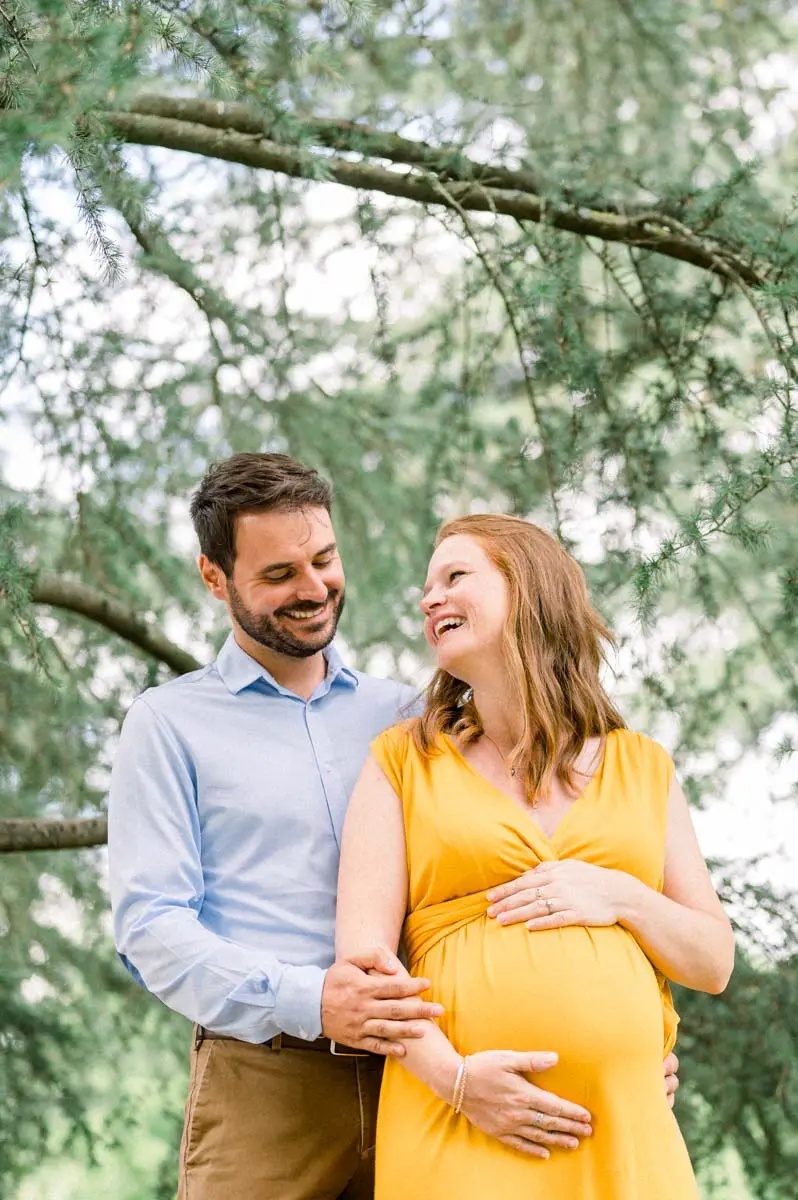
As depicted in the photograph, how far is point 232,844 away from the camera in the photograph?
2.20 meters

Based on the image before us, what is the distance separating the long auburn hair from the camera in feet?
7.03

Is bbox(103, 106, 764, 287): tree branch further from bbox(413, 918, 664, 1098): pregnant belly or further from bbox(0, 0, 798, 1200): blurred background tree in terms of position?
bbox(413, 918, 664, 1098): pregnant belly

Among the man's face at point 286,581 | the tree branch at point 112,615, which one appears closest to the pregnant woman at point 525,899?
the man's face at point 286,581

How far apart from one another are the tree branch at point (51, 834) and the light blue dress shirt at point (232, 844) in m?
0.81

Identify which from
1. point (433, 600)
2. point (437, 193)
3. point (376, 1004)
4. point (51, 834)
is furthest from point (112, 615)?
point (376, 1004)

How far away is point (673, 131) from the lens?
4918 mm

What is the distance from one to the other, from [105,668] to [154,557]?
349 mm

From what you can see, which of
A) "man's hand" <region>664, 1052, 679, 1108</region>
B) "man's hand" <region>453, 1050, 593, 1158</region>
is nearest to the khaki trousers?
"man's hand" <region>453, 1050, 593, 1158</region>

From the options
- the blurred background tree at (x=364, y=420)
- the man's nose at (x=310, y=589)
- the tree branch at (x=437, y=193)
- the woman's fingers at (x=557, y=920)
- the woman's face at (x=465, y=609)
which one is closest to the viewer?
the woman's fingers at (x=557, y=920)

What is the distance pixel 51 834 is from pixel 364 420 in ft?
5.30

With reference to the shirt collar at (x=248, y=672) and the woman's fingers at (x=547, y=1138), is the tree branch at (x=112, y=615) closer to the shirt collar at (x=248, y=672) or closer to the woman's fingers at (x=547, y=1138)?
the shirt collar at (x=248, y=672)

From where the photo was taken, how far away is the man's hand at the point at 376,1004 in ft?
6.22

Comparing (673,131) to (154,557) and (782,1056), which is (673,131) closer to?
(154,557)

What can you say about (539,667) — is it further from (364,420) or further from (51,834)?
(364,420)
